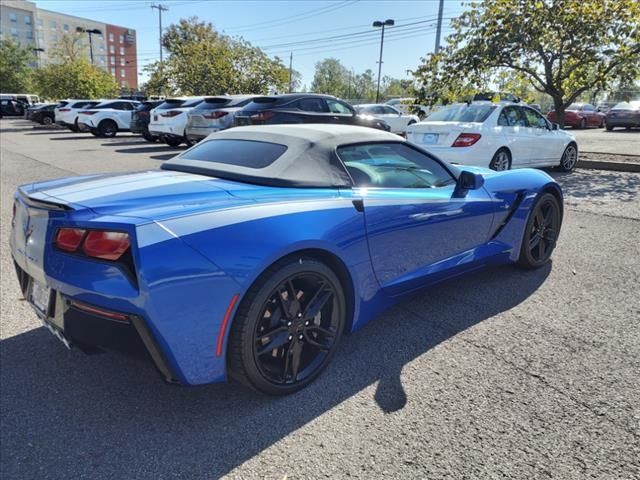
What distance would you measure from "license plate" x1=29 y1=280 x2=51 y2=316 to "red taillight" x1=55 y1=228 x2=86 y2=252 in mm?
251

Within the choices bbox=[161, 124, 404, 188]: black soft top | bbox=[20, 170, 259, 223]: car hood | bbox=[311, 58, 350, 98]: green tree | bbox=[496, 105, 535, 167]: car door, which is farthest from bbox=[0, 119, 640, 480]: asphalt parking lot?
bbox=[311, 58, 350, 98]: green tree

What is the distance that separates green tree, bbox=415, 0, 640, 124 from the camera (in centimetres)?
1059

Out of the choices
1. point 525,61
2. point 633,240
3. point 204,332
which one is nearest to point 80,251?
point 204,332

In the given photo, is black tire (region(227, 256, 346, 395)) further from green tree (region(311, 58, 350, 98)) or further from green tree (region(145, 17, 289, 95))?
green tree (region(311, 58, 350, 98))

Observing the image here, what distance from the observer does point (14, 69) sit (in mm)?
56688

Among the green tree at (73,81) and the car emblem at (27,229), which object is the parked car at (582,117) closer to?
the car emblem at (27,229)

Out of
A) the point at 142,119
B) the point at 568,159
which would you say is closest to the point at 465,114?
the point at 568,159

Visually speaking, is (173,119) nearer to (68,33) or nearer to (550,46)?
(550,46)

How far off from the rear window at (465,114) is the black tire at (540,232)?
4.53 metres

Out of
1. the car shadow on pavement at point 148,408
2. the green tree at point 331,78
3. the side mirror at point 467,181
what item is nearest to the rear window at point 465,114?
the side mirror at point 467,181

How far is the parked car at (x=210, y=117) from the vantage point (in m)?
13.1

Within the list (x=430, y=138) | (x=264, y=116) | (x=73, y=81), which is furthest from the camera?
(x=73, y=81)

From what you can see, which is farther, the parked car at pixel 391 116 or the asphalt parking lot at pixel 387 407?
the parked car at pixel 391 116

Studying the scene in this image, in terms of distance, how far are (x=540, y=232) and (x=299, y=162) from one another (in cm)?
265
